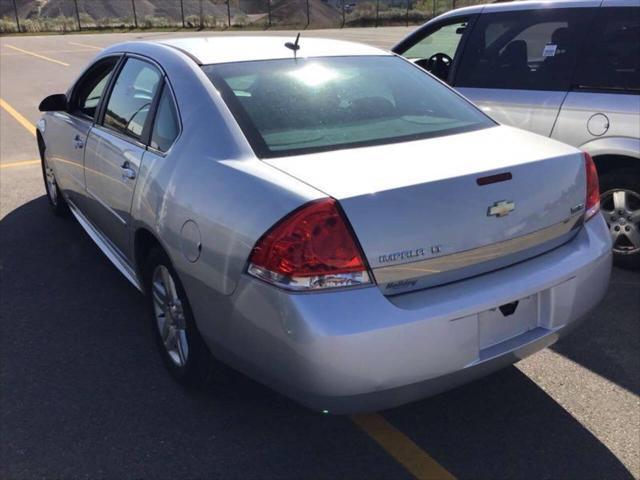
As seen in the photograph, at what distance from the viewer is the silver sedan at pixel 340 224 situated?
2371mm

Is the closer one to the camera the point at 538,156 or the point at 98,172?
the point at 538,156

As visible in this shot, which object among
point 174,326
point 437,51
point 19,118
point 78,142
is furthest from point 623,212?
point 19,118

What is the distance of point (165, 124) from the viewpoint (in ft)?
10.8

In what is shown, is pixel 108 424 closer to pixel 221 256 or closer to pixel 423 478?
pixel 221 256

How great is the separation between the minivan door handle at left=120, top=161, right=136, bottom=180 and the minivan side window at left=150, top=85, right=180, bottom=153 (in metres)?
0.21

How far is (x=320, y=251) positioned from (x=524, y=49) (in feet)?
10.6

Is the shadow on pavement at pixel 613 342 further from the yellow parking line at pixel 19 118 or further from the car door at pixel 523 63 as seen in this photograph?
the yellow parking line at pixel 19 118

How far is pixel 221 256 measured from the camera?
2604 mm

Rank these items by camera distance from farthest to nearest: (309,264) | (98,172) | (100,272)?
(100,272) < (98,172) < (309,264)

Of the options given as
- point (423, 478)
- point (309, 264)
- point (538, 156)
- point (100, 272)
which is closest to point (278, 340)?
point (309, 264)

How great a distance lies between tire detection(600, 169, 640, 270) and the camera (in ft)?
14.7

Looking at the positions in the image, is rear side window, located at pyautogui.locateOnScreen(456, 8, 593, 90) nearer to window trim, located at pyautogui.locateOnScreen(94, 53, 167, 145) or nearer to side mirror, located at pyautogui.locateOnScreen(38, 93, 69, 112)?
window trim, located at pyautogui.locateOnScreen(94, 53, 167, 145)

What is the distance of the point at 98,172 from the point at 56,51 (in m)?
22.5

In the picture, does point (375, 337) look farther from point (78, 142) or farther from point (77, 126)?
point (77, 126)
